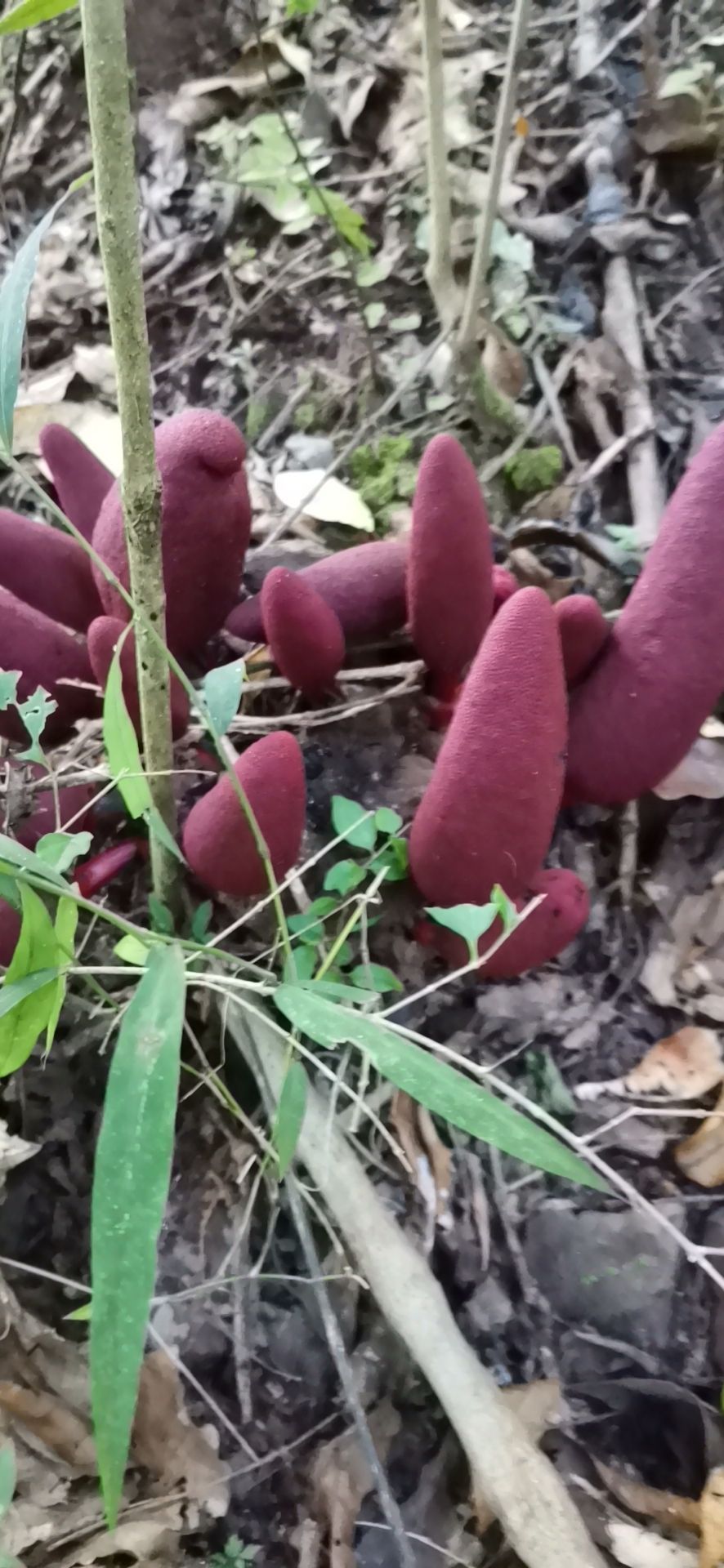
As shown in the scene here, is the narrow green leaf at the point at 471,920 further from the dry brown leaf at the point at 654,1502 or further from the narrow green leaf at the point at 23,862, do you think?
the dry brown leaf at the point at 654,1502

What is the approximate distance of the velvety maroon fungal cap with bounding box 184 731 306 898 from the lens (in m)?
0.71

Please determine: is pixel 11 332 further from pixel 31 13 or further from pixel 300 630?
pixel 300 630

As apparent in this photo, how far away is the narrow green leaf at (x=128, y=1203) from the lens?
425mm

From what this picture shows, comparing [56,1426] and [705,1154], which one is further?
[705,1154]

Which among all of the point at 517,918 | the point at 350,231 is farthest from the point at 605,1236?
the point at 350,231

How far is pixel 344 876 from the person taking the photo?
0.86 metres

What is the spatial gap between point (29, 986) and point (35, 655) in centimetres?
36

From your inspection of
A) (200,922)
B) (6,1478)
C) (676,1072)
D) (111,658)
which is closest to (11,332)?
(111,658)

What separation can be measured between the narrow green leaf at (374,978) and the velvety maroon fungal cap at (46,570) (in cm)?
41

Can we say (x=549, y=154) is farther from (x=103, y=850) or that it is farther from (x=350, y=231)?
(x=103, y=850)

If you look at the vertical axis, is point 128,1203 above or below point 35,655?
below

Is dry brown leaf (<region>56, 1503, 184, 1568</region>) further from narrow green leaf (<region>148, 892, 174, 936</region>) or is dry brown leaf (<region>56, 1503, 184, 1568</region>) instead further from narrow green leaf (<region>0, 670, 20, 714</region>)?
narrow green leaf (<region>0, 670, 20, 714</region>)

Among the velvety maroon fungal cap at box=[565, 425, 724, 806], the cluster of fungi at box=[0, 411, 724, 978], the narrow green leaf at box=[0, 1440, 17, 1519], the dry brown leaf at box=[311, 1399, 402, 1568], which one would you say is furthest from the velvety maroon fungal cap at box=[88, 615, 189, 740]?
the dry brown leaf at box=[311, 1399, 402, 1568]

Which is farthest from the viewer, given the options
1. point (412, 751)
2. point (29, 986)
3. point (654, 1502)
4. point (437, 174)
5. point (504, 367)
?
point (504, 367)
